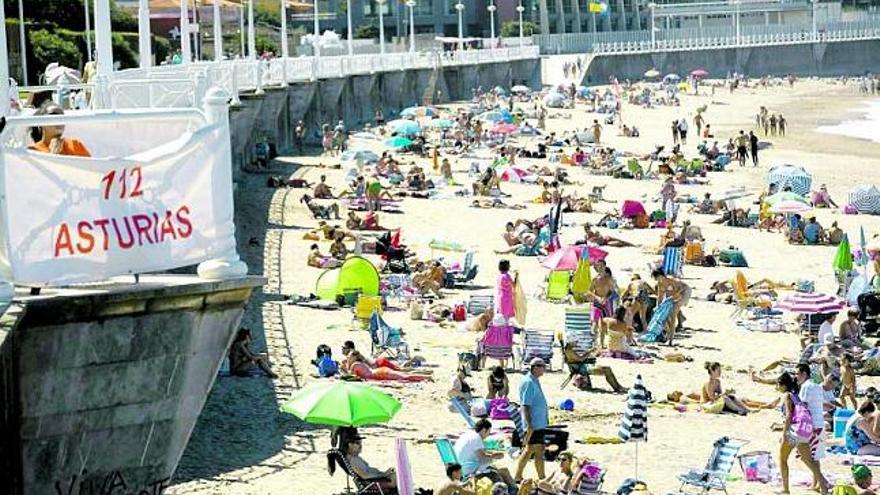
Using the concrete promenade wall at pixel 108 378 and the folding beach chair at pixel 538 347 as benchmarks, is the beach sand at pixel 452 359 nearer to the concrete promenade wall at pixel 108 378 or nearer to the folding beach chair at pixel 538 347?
the folding beach chair at pixel 538 347

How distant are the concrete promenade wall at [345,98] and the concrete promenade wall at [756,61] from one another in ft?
19.2

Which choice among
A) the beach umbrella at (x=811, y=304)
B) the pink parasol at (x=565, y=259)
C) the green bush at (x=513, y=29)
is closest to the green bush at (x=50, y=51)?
the pink parasol at (x=565, y=259)

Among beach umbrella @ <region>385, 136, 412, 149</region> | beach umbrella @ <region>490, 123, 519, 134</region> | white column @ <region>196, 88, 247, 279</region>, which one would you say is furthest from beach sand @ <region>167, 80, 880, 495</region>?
beach umbrella @ <region>490, 123, 519, 134</region>

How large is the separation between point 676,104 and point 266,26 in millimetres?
20979

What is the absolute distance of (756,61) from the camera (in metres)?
103

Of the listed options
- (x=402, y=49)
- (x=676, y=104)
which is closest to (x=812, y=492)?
(x=676, y=104)

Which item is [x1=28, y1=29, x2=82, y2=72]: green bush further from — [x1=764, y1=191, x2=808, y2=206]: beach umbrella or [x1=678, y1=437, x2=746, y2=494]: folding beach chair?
[x1=678, y1=437, x2=746, y2=494]: folding beach chair

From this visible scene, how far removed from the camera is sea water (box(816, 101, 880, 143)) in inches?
2372

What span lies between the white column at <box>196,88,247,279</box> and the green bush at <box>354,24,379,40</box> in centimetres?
10144

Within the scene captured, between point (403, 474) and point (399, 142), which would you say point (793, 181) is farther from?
point (403, 474)

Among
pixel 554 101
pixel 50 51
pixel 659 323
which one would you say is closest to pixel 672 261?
pixel 659 323

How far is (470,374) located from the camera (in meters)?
17.5

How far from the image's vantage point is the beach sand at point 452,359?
14.1m

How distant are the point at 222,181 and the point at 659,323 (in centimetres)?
1193
